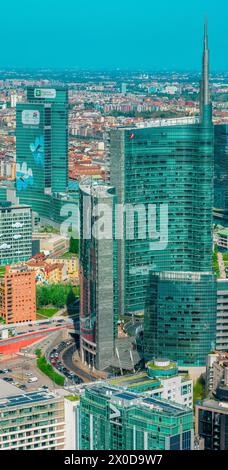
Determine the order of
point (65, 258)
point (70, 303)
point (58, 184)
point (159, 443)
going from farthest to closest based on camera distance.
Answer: point (58, 184)
point (65, 258)
point (70, 303)
point (159, 443)

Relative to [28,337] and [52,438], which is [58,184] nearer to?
[28,337]

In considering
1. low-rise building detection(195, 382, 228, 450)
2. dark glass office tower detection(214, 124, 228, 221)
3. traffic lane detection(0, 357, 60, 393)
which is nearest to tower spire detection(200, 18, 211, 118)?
traffic lane detection(0, 357, 60, 393)

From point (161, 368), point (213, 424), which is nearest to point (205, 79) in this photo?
point (161, 368)

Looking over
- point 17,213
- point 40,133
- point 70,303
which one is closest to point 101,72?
point 40,133

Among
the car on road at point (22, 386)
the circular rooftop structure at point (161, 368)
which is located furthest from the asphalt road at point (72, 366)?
the circular rooftop structure at point (161, 368)

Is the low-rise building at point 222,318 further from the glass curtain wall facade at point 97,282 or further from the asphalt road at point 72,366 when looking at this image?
the asphalt road at point 72,366
